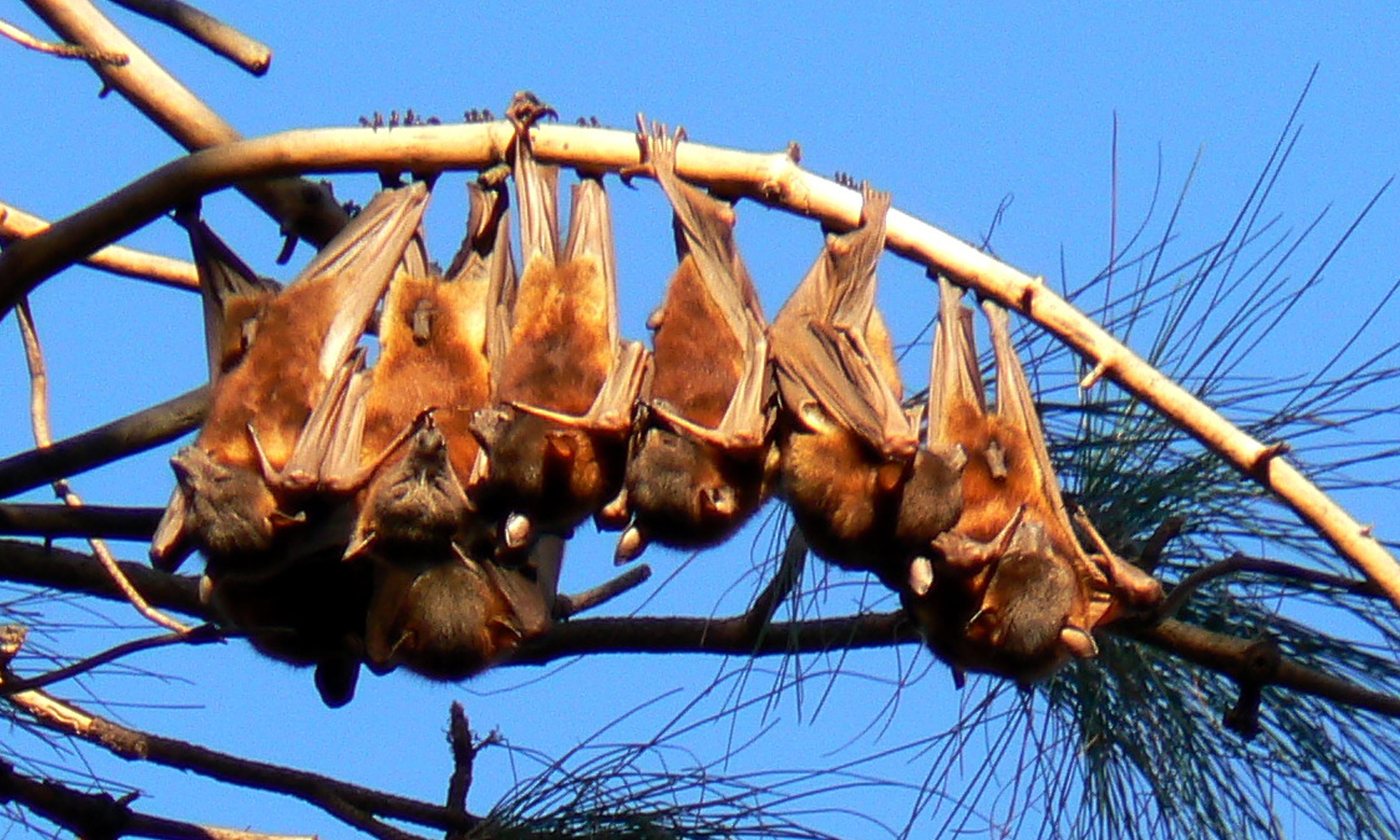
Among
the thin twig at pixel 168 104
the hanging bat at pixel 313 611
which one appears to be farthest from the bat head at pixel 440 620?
the thin twig at pixel 168 104

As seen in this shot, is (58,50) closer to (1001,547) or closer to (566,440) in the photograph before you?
(566,440)

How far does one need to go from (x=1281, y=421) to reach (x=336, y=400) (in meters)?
2.69

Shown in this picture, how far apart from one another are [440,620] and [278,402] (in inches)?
33.0

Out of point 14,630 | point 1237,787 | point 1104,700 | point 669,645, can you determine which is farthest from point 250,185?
point 1237,787

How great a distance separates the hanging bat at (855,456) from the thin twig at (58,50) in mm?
1914

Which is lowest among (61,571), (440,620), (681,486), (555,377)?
(61,571)

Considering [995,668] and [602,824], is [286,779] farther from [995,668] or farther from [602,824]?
[995,668]

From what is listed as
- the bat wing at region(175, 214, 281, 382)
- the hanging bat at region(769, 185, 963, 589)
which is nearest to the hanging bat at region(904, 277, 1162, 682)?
the hanging bat at region(769, 185, 963, 589)

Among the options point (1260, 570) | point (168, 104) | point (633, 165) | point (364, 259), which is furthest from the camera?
point (364, 259)

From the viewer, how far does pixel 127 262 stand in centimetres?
564

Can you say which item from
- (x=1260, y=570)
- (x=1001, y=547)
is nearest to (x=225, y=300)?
(x=1001, y=547)

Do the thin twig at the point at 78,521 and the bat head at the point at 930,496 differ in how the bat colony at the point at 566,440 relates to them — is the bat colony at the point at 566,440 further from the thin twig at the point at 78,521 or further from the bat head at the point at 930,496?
the thin twig at the point at 78,521

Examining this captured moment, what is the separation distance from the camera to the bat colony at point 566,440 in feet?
15.7

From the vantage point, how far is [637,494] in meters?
4.85
